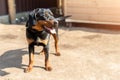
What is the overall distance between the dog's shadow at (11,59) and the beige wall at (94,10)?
94.5 inches

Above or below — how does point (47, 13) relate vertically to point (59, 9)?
above

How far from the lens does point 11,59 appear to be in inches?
203

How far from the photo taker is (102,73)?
14.6 feet

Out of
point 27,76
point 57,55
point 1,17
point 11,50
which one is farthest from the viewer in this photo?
point 1,17

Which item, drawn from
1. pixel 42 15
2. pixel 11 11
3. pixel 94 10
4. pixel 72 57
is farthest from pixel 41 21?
pixel 11 11

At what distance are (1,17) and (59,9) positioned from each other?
203 centimetres

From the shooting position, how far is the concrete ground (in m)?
4.39

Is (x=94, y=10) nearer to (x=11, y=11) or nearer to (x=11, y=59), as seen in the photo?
(x=11, y=11)

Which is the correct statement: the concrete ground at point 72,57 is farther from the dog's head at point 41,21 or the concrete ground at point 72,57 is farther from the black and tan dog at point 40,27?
the dog's head at point 41,21

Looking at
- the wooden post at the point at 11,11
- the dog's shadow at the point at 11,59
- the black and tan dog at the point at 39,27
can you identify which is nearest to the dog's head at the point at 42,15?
the black and tan dog at the point at 39,27

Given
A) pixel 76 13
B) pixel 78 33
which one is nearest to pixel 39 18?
pixel 78 33

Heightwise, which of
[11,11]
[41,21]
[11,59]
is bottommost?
[11,59]

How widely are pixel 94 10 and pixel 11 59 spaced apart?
305cm

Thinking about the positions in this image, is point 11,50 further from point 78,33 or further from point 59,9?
point 59,9
